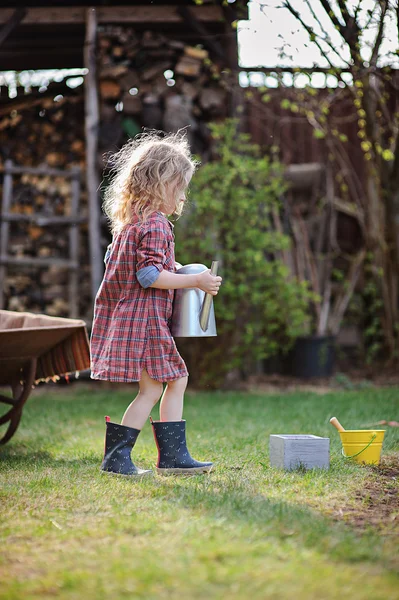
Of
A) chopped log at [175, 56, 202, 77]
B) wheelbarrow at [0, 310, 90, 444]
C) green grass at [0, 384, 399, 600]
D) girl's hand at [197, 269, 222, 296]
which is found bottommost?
green grass at [0, 384, 399, 600]

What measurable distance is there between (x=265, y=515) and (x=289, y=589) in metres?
0.59

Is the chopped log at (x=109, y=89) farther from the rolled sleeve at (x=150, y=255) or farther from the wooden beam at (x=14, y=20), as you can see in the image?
the rolled sleeve at (x=150, y=255)

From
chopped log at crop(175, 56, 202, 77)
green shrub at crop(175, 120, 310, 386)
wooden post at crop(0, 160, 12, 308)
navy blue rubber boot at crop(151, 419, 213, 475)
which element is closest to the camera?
navy blue rubber boot at crop(151, 419, 213, 475)

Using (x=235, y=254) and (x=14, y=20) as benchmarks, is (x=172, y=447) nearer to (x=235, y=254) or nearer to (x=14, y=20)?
(x=235, y=254)

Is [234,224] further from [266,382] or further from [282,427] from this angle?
[282,427]

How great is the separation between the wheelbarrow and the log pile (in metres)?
3.27

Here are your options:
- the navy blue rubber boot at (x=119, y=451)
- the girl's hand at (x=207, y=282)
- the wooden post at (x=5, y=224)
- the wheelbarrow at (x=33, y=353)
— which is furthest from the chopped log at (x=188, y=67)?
the navy blue rubber boot at (x=119, y=451)

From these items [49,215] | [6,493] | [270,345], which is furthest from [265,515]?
[49,215]

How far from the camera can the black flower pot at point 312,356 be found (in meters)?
6.78

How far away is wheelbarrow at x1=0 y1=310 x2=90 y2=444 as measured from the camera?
10.7ft

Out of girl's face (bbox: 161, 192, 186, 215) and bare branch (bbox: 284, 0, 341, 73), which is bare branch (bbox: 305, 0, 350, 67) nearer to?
bare branch (bbox: 284, 0, 341, 73)

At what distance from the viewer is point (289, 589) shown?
1519mm

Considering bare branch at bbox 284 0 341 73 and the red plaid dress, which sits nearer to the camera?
the red plaid dress

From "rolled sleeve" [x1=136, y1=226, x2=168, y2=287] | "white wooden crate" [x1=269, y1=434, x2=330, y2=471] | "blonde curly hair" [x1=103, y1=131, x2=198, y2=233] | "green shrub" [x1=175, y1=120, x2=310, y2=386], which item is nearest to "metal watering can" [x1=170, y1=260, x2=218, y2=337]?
"rolled sleeve" [x1=136, y1=226, x2=168, y2=287]
